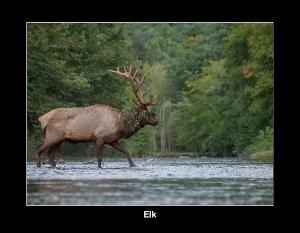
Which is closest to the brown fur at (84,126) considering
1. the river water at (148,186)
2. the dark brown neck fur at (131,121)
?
the dark brown neck fur at (131,121)

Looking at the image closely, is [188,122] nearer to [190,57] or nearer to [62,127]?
[190,57]

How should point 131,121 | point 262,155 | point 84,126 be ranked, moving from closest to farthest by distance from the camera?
point 84,126 < point 131,121 < point 262,155

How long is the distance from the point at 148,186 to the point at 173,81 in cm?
4324

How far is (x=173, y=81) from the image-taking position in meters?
65.2

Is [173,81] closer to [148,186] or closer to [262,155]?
[262,155]

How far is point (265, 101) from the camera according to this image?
1558 inches

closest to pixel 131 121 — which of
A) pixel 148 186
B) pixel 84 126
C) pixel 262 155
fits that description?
pixel 84 126

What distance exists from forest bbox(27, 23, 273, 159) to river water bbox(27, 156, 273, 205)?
8.49m

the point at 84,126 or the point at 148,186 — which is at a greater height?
the point at 84,126

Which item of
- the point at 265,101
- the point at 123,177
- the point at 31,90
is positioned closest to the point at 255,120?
the point at 265,101

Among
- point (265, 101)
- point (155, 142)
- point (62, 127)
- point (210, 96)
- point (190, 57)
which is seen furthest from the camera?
point (190, 57)

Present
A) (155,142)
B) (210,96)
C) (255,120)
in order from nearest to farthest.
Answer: (255,120) → (155,142) → (210,96)

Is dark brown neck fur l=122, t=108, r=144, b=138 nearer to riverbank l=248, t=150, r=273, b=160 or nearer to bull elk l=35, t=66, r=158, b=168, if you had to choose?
bull elk l=35, t=66, r=158, b=168
